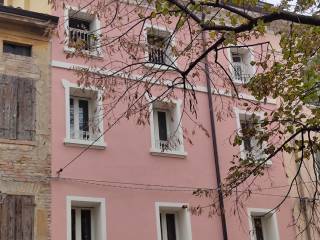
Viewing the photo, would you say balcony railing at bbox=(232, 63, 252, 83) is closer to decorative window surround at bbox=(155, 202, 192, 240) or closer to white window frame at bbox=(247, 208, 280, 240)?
white window frame at bbox=(247, 208, 280, 240)

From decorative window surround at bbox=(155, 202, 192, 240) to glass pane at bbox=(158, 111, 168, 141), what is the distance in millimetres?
2177

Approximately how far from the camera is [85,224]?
54.5ft

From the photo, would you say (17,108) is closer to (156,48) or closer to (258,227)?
(156,48)

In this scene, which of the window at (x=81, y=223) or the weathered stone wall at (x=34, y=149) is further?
the window at (x=81, y=223)

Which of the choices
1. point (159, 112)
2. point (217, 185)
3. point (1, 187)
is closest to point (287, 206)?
point (217, 185)

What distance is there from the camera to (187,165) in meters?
18.3

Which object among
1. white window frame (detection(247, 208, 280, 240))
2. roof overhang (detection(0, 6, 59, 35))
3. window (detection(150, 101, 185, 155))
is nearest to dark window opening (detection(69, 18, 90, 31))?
roof overhang (detection(0, 6, 59, 35))

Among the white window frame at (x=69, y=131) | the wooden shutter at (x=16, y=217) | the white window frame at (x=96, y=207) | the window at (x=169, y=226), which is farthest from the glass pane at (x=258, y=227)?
the wooden shutter at (x=16, y=217)

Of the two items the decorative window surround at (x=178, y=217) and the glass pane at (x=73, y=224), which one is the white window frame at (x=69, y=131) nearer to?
the glass pane at (x=73, y=224)

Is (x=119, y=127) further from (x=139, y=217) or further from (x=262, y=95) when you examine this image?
(x=262, y=95)

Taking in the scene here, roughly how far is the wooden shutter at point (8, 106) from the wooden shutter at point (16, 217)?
66.4 inches

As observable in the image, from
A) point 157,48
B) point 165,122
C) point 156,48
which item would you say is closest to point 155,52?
point 156,48

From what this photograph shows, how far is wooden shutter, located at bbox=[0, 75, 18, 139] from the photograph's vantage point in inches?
631

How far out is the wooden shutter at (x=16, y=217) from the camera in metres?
15.0
